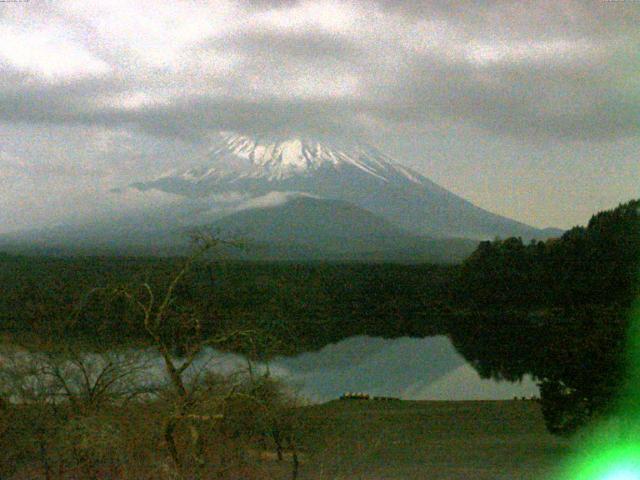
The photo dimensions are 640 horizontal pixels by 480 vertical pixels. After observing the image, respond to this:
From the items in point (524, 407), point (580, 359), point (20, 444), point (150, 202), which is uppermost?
point (150, 202)

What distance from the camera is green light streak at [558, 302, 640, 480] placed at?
6770 millimetres

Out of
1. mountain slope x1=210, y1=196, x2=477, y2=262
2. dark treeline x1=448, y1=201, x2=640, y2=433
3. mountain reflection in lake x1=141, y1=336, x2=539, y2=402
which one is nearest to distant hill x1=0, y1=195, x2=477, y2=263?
mountain slope x1=210, y1=196, x2=477, y2=262

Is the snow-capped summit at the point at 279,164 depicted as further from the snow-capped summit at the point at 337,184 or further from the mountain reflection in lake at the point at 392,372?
the mountain reflection in lake at the point at 392,372

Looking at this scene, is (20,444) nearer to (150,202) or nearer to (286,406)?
(286,406)

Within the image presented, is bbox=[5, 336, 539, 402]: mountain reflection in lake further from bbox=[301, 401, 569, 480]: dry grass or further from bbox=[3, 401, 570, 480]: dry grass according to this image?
bbox=[3, 401, 570, 480]: dry grass

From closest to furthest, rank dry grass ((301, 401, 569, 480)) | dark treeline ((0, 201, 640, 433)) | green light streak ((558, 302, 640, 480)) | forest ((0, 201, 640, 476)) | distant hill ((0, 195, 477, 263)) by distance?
1. green light streak ((558, 302, 640, 480))
2. dry grass ((301, 401, 569, 480))
3. forest ((0, 201, 640, 476))
4. dark treeline ((0, 201, 640, 433))
5. distant hill ((0, 195, 477, 263))

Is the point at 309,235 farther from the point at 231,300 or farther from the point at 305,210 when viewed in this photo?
the point at 231,300

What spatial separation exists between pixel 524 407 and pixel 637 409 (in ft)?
16.9

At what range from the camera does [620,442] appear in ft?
23.7

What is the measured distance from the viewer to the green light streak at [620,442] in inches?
267

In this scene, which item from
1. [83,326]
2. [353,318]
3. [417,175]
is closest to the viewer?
[83,326]

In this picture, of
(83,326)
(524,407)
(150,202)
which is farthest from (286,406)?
(150,202)

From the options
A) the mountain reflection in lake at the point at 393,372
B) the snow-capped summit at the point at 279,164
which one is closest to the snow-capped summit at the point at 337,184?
the snow-capped summit at the point at 279,164

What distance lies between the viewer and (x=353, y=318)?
29312mm
